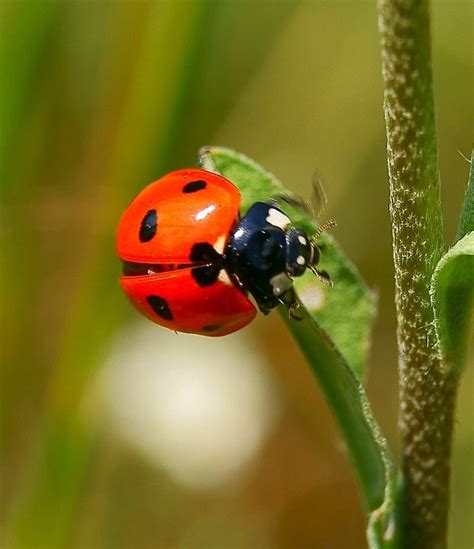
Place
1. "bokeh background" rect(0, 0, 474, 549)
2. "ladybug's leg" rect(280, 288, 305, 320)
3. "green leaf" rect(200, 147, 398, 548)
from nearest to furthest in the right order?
"green leaf" rect(200, 147, 398, 548) → "ladybug's leg" rect(280, 288, 305, 320) → "bokeh background" rect(0, 0, 474, 549)

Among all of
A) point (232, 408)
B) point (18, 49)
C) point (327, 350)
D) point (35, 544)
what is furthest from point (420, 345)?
point (18, 49)

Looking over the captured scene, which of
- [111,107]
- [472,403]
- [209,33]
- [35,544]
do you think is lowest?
[35,544]

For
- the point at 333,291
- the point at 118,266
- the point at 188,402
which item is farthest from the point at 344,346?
the point at 188,402

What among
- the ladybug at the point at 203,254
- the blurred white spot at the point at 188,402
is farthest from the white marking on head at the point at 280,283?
the blurred white spot at the point at 188,402

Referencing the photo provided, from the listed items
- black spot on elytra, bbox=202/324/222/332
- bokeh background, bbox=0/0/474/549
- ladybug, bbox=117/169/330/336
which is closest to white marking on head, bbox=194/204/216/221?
ladybug, bbox=117/169/330/336

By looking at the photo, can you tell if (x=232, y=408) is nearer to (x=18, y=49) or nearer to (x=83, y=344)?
(x=83, y=344)

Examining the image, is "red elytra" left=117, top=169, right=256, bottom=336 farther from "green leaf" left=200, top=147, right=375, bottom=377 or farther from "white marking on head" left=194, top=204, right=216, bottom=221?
"green leaf" left=200, top=147, right=375, bottom=377
